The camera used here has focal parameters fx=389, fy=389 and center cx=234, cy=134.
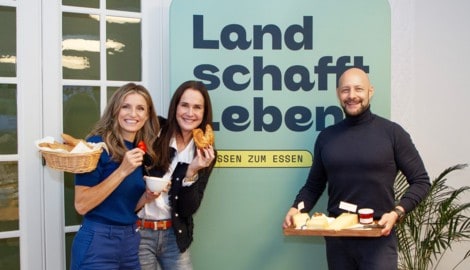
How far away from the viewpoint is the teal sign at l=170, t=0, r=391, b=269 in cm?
252

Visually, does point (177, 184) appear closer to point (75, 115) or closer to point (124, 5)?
point (75, 115)

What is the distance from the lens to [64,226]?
2537 millimetres

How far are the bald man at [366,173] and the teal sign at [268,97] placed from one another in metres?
0.47

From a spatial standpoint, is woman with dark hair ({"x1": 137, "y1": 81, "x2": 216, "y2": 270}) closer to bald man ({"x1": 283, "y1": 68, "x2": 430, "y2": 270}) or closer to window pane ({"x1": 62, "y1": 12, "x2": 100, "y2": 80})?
bald man ({"x1": 283, "y1": 68, "x2": 430, "y2": 270})

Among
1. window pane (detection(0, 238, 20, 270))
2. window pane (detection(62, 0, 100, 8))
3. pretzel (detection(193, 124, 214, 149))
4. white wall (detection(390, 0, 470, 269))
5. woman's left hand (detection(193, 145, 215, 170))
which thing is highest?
window pane (detection(62, 0, 100, 8))

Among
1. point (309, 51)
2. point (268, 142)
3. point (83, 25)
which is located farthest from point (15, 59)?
point (309, 51)

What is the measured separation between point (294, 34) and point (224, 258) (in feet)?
5.03

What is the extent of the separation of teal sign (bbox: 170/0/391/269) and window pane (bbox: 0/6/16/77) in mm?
1070

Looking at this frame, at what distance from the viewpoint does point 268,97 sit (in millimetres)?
2553

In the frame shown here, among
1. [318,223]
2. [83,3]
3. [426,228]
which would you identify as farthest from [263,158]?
[83,3]

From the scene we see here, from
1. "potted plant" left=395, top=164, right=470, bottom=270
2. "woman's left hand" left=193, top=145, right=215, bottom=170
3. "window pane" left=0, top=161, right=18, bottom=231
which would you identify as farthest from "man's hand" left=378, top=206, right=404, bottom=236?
"window pane" left=0, top=161, right=18, bottom=231

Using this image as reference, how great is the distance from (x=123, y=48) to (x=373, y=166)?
69.2 inches

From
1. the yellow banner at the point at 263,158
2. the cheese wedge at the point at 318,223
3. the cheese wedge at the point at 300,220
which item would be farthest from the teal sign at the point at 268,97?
the cheese wedge at the point at 318,223

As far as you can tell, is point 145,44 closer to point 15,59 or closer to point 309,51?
point 15,59
